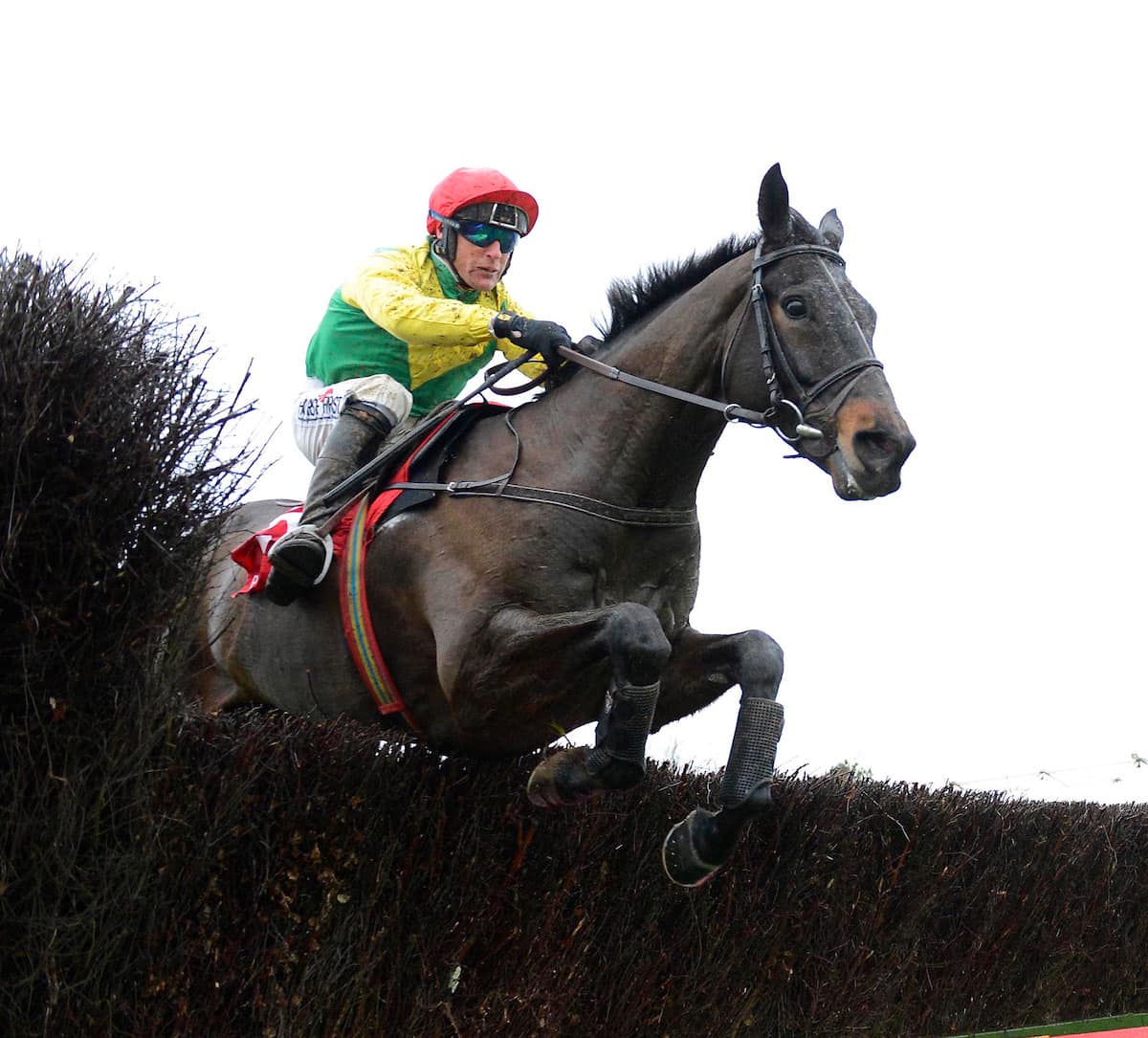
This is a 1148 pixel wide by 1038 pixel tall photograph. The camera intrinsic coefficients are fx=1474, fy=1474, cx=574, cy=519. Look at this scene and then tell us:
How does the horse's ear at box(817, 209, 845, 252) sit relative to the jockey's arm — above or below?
above

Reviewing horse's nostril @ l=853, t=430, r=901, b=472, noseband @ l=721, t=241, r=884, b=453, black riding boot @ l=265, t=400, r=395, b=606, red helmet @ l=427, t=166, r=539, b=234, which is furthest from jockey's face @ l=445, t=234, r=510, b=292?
horse's nostril @ l=853, t=430, r=901, b=472

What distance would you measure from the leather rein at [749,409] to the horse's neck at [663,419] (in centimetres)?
4

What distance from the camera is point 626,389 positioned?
483cm

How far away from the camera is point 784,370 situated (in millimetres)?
4492

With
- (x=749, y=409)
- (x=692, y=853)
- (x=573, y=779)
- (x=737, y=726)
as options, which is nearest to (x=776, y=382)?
(x=749, y=409)

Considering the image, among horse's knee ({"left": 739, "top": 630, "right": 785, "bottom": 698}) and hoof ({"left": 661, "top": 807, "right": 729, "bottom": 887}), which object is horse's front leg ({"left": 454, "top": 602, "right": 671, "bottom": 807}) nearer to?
hoof ({"left": 661, "top": 807, "right": 729, "bottom": 887})

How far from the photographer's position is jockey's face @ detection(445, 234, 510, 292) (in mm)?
5488

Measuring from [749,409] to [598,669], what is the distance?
936 millimetres

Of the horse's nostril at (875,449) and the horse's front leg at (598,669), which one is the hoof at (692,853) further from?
the horse's nostril at (875,449)

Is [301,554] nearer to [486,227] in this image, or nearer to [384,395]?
[384,395]

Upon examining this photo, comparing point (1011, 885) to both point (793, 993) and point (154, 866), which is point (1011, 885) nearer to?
point (793, 993)

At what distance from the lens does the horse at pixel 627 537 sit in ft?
14.3

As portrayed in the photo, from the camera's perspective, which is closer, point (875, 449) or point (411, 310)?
point (875, 449)

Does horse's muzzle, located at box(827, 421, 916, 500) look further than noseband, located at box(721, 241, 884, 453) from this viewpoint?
No
